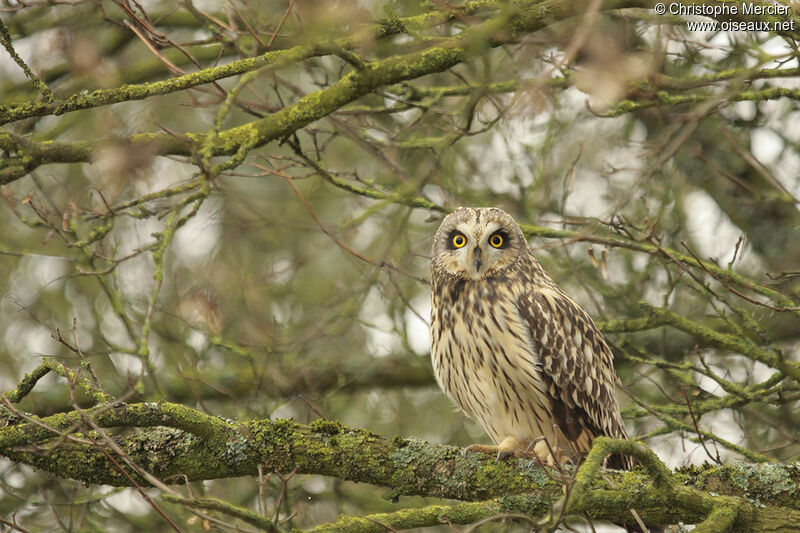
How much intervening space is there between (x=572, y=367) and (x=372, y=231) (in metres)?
3.78

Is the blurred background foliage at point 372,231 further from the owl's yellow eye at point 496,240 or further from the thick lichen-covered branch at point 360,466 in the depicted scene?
the thick lichen-covered branch at point 360,466

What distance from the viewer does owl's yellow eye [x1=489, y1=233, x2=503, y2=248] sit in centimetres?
486

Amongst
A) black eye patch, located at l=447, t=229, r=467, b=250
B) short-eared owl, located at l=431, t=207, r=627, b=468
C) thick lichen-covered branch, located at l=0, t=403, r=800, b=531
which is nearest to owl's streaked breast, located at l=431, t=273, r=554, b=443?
short-eared owl, located at l=431, t=207, r=627, b=468

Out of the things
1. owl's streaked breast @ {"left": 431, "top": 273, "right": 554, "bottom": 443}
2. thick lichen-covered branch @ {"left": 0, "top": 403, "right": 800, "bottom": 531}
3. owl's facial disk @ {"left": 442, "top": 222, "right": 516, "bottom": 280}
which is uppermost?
owl's facial disk @ {"left": 442, "top": 222, "right": 516, "bottom": 280}

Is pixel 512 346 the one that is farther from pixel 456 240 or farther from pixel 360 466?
pixel 360 466

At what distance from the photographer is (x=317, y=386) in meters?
6.05

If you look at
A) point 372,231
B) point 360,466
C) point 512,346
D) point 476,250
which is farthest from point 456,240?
point 372,231

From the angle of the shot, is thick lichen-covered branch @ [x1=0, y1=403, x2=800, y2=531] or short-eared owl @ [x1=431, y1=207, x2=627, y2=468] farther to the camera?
short-eared owl @ [x1=431, y1=207, x2=627, y2=468]

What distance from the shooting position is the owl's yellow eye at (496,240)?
4855mm

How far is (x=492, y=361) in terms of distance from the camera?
179 inches

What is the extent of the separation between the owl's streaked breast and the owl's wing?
6cm

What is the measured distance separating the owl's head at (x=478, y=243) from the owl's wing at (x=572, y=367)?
271mm

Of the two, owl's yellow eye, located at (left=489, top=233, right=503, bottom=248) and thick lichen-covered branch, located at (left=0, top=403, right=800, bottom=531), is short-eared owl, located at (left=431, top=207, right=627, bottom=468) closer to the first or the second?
owl's yellow eye, located at (left=489, top=233, right=503, bottom=248)

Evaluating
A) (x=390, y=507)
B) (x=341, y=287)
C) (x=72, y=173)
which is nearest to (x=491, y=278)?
(x=341, y=287)
